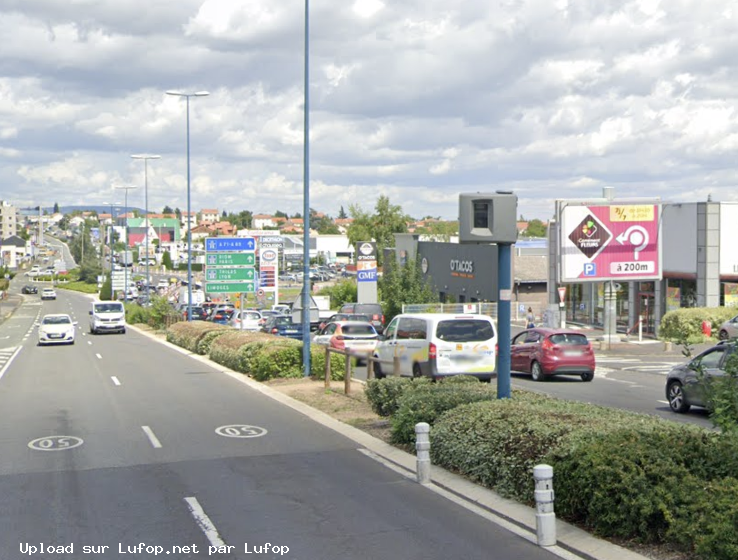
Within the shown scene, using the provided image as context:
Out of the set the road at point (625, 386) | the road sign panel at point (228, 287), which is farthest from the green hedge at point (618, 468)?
the road sign panel at point (228, 287)

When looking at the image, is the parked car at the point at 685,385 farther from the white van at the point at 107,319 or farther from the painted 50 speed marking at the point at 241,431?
the white van at the point at 107,319

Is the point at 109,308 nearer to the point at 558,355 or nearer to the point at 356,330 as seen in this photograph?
the point at 356,330

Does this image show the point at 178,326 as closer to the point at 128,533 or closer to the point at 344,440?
the point at 344,440

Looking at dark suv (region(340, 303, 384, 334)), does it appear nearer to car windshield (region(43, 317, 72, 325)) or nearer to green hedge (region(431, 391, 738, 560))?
car windshield (region(43, 317, 72, 325))

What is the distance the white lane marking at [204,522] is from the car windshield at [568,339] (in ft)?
51.8

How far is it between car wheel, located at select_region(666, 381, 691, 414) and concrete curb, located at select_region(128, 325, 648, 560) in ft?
23.1

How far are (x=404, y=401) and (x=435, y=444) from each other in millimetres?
1566

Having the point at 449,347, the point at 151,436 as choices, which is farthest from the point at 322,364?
the point at 151,436

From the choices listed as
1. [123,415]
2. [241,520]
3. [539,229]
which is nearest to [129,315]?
[123,415]

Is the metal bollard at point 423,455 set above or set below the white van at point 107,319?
above

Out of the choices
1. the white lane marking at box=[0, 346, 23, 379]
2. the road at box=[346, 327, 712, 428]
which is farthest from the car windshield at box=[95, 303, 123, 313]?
the road at box=[346, 327, 712, 428]

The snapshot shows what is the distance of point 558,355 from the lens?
23.6 metres

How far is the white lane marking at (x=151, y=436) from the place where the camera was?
528 inches

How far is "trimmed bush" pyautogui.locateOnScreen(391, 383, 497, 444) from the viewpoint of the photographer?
12266 mm
